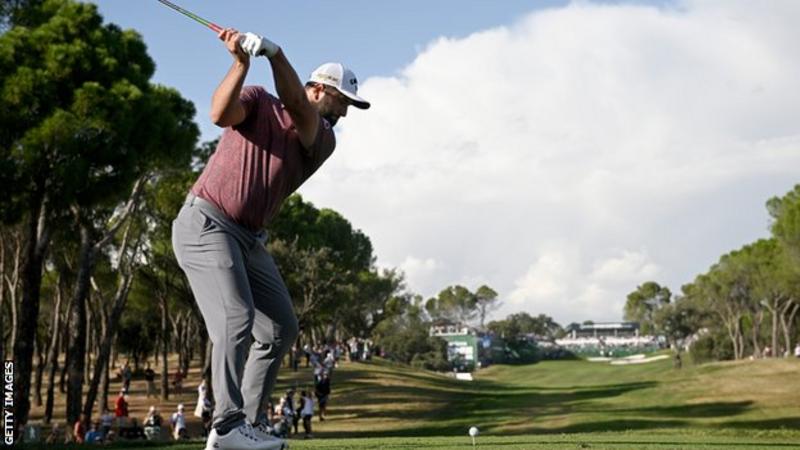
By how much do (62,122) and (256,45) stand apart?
22582mm

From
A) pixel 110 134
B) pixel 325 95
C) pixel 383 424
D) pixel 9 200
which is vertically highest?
pixel 110 134

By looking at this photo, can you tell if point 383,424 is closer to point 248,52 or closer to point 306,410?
point 306,410

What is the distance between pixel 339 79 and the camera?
619cm

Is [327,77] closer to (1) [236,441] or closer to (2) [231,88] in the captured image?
(2) [231,88]

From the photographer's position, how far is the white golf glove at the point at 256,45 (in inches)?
215

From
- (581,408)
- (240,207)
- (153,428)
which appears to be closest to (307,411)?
(153,428)

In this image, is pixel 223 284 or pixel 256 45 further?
pixel 223 284

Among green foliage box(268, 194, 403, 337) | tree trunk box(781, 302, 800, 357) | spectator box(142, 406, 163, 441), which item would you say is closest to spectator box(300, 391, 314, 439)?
spectator box(142, 406, 163, 441)

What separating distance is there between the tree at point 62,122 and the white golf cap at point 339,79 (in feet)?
71.7

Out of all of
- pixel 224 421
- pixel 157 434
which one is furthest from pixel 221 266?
pixel 157 434

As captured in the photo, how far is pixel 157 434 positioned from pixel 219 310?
88.1ft

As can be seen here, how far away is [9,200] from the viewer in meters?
26.8

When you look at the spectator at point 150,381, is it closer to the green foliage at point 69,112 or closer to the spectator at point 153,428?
the spectator at point 153,428

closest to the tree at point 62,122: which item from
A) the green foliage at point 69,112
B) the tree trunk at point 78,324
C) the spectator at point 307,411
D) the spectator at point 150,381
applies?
the green foliage at point 69,112
